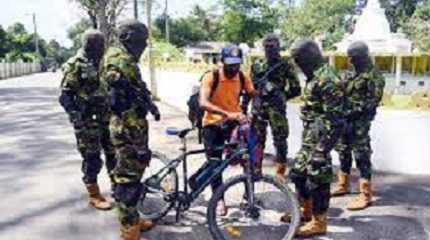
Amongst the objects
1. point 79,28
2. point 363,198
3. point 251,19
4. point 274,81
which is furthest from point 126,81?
point 251,19

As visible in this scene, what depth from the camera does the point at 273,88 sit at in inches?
240

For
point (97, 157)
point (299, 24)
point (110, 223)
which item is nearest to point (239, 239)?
point (110, 223)

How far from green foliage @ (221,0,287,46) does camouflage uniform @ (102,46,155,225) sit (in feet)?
191

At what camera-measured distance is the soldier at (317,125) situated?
186 inches

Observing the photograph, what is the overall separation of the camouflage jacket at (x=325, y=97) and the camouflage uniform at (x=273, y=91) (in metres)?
1.19

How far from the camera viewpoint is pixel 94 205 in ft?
19.3

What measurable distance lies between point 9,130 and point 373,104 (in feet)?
27.3

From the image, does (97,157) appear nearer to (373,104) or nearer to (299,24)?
(373,104)

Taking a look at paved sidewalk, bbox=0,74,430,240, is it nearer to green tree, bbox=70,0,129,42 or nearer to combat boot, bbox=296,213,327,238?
combat boot, bbox=296,213,327,238

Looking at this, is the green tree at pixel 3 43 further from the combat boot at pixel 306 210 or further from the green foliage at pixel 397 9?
the combat boot at pixel 306 210

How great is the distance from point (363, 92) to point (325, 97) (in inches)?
41.7

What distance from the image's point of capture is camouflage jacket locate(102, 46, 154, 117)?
4.32 m

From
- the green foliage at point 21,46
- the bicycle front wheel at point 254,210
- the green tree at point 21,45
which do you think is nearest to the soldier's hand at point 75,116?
the bicycle front wheel at point 254,210

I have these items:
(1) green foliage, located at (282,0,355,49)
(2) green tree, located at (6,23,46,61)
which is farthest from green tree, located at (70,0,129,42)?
(2) green tree, located at (6,23,46,61)
